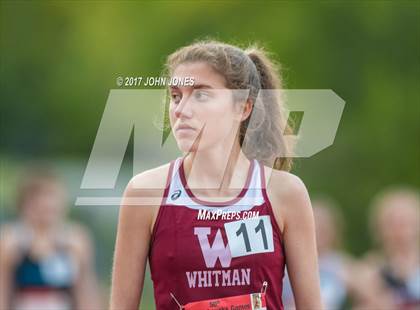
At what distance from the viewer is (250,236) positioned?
379 cm

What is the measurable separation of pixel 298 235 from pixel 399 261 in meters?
4.13

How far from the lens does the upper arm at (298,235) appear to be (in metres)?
3.90

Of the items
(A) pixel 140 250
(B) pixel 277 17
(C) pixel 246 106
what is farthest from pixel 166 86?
(B) pixel 277 17

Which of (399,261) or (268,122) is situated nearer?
(268,122)

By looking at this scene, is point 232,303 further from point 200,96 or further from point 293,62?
point 293,62

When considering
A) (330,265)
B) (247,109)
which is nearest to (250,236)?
(247,109)

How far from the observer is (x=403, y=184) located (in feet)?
40.2

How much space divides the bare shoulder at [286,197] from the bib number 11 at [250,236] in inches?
2.6

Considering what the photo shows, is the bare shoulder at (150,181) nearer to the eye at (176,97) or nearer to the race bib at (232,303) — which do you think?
the eye at (176,97)

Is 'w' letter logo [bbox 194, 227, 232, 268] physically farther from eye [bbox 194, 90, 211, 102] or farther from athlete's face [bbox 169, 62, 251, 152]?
eye [bbox 194, 90, 211, 102]

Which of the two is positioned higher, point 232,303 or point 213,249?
point 213,249

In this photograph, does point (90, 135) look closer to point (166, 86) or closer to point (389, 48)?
point (389, 48)

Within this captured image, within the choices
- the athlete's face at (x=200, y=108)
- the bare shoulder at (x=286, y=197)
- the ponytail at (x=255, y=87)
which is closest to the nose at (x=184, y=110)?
the athlete's face at (x=200, y=108)

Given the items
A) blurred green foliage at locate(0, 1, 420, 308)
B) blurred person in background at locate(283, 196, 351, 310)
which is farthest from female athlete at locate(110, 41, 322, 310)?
blurred green foliage at locate(0, 1, 420, 308)
